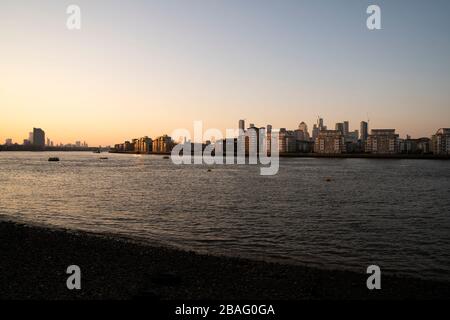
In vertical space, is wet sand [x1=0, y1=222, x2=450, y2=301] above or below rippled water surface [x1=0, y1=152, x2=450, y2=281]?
above

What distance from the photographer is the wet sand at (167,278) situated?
12.0 m

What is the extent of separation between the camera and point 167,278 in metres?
13.8

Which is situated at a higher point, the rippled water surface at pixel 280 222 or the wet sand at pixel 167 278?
the wet sand at pixel 167 278

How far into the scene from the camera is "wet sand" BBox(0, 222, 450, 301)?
12.0 m

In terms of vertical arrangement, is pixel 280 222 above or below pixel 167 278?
below

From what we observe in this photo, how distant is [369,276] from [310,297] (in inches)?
173

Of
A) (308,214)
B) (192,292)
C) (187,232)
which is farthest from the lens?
(308,214)

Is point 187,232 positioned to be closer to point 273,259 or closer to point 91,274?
point 273,259

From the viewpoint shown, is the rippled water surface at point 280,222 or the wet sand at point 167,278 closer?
the wet sand at point 167,278

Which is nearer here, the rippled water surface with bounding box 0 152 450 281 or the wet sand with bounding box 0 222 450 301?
the wet sand with bounding box 0 222 450 301

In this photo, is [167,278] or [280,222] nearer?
[167,278]
